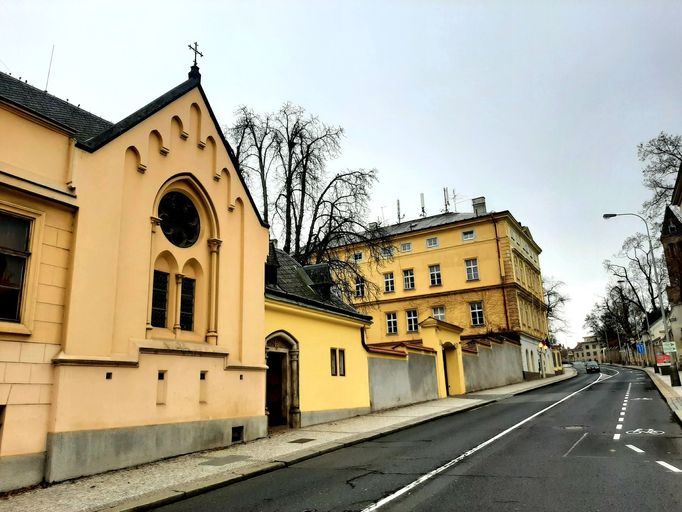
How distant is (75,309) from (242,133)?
21.0 metres

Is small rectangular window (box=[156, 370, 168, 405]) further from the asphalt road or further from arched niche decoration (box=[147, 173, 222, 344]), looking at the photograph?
the asphalt road

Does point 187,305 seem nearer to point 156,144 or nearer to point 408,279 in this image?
point 156,144

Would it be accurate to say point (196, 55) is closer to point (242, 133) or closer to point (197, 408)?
point (197, 408)

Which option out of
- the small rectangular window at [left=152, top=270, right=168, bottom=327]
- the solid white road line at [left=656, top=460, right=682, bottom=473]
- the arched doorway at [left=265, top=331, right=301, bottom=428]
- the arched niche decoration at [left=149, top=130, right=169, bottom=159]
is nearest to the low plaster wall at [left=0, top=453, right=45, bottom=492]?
the small rectangular window at [left=152, top=270, right=168, bottom=327]

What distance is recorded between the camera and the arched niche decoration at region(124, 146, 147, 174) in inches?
424

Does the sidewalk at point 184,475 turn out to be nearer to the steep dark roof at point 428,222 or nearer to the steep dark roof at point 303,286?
the steep dark roof at point 303,286

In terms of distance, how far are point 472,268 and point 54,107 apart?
39.4 meters

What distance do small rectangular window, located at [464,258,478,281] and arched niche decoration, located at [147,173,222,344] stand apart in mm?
36096

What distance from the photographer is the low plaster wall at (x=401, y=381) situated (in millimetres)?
19609

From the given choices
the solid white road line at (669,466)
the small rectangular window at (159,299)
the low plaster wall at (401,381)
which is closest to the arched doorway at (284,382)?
the small rectangular window at (159,299)

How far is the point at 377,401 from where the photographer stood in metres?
19.5

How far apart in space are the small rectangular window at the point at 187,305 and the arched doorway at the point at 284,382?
3.19 metres

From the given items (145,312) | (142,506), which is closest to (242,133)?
(145,312)

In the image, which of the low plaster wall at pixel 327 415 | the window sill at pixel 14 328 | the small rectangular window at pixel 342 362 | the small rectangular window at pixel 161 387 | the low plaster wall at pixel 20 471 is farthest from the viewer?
the small rectangular window at pixel 342 362
